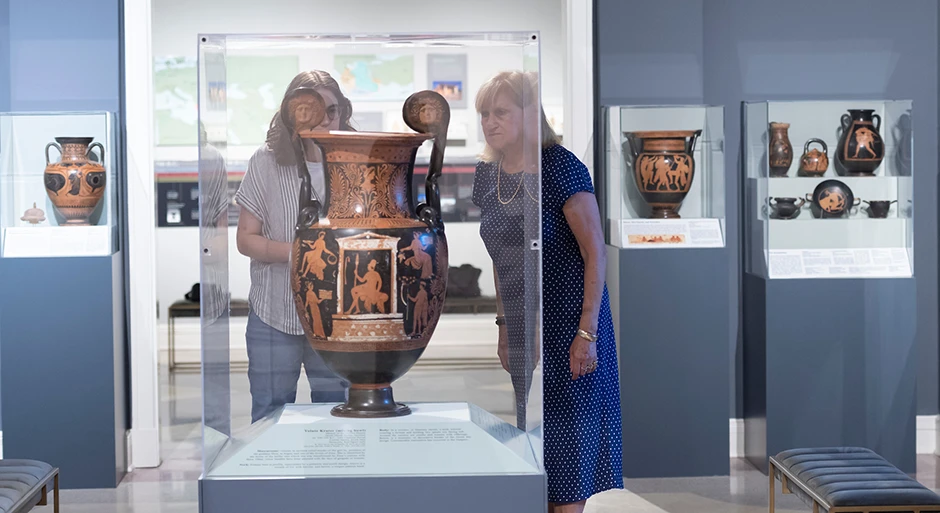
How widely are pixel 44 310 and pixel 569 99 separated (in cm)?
227

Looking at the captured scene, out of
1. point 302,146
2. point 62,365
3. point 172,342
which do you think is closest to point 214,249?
point 302,146

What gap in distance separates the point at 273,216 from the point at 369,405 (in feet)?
1.28

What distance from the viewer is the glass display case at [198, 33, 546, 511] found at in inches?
76.2

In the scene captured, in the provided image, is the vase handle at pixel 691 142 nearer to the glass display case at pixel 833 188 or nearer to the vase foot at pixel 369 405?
the glass display case at pixel 833 188

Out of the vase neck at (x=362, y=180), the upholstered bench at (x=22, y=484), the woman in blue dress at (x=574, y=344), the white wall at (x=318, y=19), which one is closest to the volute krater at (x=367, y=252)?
the vase neck at (x=362, y=180)

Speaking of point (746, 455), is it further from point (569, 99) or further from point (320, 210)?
point (320, 210)

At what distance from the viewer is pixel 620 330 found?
172 inches

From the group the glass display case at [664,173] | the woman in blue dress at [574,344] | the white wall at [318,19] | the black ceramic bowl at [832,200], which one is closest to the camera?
the woman in blue dress at [574,344]

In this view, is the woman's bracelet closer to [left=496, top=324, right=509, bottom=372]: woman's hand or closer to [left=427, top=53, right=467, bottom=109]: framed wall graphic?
[left=496, top=324, right=509, bottom=372]: woman's hand

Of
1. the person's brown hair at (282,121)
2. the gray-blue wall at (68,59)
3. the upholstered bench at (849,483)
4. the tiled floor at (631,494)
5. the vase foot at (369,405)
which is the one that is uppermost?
the gray-blue wall at (68,59)

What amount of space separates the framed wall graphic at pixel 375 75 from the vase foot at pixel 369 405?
0.53 meters

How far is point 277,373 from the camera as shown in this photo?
6.66 ft

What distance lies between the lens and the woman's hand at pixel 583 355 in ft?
8.45

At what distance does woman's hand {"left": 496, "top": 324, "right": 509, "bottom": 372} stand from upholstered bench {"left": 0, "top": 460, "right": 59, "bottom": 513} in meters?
1.48
